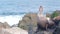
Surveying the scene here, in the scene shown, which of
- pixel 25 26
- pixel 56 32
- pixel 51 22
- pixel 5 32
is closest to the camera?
pixel 56 32

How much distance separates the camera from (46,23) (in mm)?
9078

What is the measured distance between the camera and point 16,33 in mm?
11281

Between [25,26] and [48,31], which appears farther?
[25,26]

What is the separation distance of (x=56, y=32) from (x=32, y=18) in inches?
259

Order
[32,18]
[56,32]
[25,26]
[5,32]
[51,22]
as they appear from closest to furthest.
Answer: [56,32] → [51,22] → [5,32] → [25,26] → [32,18]

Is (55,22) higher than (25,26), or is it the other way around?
(55,22)

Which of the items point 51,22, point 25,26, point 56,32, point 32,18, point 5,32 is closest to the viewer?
point 56,32

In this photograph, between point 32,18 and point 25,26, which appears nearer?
point 25,26

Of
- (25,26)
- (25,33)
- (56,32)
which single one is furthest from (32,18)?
(56,32)

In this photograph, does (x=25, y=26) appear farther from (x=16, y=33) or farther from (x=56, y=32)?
(x=56, y=32)

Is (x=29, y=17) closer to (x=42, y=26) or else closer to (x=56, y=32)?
(x=42, y=26)

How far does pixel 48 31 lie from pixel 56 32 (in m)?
0.66

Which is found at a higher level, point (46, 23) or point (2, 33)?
point (46, 23)

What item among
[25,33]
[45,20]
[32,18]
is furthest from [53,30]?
[32,18]
